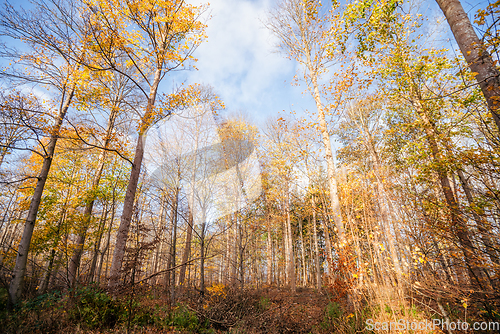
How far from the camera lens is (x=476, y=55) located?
281 cm

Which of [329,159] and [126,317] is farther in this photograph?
[329,159]

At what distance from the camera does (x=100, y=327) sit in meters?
3.48

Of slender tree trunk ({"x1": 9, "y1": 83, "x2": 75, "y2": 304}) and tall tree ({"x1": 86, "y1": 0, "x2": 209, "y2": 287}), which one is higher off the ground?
tall tree ({"x1": 86, "y1": 0, "x2": 209, "y2": 287})

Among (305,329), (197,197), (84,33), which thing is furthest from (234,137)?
(305,329)

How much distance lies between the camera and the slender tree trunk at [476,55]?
2576 mm

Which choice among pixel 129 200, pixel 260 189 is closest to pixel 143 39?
pixel 129 200

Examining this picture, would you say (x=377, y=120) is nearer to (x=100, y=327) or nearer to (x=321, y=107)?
(x=321, y=107)

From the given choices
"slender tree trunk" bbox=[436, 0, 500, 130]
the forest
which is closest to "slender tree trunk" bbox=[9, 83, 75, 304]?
the forest

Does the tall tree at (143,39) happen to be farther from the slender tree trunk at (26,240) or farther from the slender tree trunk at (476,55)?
the slender tree trunk at (476,55)

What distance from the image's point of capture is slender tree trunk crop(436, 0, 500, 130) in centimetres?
258

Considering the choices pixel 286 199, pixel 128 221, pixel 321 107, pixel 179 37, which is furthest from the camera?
pixel 286 199

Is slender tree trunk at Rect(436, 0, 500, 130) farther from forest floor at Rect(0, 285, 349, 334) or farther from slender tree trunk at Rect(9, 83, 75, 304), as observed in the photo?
slender tree trunk at Rect(9, 83, 75, 304)

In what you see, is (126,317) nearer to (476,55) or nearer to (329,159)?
(329,159)

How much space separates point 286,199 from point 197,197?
227 inches
